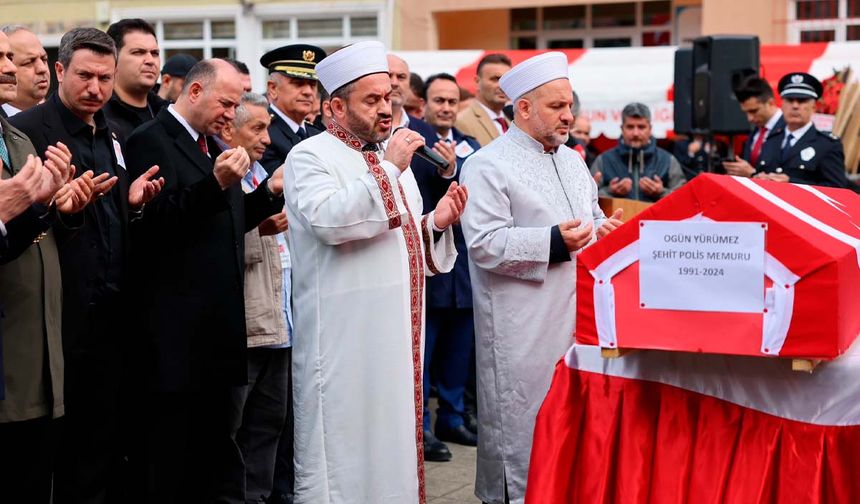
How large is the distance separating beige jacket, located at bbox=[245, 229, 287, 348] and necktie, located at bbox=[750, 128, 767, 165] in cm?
526

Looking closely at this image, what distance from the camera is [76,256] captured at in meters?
4.67

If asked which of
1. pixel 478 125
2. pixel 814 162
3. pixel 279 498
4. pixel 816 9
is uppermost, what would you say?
pixel 816 9

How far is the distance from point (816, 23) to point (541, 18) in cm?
385

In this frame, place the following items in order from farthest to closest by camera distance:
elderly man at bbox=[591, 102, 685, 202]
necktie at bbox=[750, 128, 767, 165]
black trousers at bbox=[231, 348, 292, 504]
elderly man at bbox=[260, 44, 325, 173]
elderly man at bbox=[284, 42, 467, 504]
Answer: necktie at bbox=[750, 128, 767, 165], elderly man at bbox=[591, 102, 685, 202], elderly man at bbox=[260, 44, 325, 173], black trousers at bbox=[231, 348, 292, 504], elderly man at bbox=[284, 42, 467, 504]

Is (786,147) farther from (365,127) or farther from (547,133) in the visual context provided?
(365,127)

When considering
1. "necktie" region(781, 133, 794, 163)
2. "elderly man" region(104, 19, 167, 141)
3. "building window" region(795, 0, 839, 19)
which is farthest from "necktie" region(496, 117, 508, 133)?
"building window" region(795, 0, 839, 19)

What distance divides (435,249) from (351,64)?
0.80m

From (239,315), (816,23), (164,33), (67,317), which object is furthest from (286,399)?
(164,33)

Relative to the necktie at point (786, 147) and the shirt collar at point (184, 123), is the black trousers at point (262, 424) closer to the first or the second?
the shirt collar at point (184, 123)

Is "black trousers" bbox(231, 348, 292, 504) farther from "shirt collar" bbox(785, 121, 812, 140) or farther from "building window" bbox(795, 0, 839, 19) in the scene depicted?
"building window" bbox(795, 0, 839, 19)

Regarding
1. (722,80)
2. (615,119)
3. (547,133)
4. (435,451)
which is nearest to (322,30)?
(615,119)

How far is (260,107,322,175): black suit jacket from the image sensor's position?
19.5 ft

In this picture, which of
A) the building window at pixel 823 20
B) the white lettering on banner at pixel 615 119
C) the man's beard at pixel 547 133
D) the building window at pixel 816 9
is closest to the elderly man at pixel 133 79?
the man's beard at pixel 547 133

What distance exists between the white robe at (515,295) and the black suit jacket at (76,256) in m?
1.43
